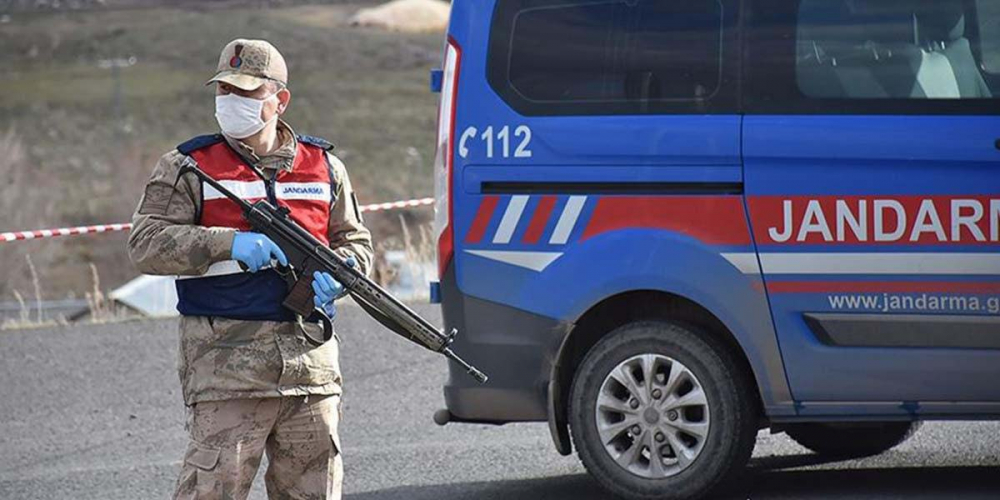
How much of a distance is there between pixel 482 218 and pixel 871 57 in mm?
1505

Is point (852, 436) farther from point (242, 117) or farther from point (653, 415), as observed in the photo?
point (242, 117)

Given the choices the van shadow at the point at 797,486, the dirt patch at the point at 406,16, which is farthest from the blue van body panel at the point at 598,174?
the dirt patch at the point at 406,16

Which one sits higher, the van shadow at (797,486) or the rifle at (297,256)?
the rifle at (297,256)

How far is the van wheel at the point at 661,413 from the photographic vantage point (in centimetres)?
655

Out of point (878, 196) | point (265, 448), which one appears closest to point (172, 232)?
point (265, 448)

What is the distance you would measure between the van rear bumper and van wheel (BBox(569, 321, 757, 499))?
160mm

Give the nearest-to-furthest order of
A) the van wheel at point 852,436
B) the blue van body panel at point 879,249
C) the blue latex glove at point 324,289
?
the blue latex glove at point 324,289
the blue van body panel at point 879,249
the van wheel at point 852,436

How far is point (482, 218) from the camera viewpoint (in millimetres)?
6801

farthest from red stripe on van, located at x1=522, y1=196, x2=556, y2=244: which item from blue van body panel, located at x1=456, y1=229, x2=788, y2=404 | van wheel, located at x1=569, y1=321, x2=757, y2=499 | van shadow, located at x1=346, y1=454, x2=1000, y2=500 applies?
van shadow, located at x1=346, y1=454, x2=1000, y2=500

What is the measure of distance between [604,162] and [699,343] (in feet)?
2.38

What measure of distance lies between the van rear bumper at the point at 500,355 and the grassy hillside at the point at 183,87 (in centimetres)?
4113

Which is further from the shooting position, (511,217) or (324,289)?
(511,217)

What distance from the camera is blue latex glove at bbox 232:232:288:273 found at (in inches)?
202

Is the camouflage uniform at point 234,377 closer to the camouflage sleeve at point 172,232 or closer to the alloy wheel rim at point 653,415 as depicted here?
the camouflage sleeve at point 172,232
